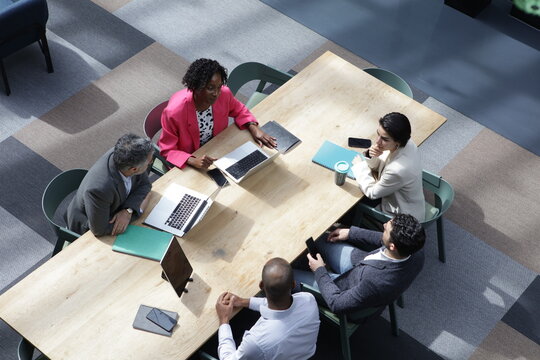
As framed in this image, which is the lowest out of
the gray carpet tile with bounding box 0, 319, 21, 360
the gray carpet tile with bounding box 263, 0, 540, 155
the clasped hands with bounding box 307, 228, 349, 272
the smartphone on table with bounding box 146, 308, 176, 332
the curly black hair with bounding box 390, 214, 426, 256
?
the gray carpet tile with bounding box 0, 319, 21, 360

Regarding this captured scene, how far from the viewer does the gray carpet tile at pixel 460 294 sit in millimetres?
4992

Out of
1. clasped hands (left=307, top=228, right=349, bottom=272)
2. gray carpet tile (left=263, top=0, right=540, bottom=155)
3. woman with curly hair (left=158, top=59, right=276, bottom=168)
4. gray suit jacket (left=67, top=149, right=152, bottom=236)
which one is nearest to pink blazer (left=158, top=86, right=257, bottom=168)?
woman with curly hair (left=158, top=59, right=276, bottom=168)

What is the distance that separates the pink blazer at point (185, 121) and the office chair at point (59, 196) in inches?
23.6

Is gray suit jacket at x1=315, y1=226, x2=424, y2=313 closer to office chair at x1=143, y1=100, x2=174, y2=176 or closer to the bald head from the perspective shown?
the bald head

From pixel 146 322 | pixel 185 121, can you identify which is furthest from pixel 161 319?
pixel 185 121

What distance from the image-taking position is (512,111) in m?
6.64

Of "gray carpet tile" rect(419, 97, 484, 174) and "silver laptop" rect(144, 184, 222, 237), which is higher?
"silver laptop" rect(144, 184, 222, 237)

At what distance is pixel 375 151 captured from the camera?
473cm

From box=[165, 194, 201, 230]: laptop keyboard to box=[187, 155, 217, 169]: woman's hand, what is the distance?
243 millimetres

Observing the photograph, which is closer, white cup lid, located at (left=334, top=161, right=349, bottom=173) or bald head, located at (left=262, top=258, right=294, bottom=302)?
bald head, located at (left=262, top=258, right=294, bottom=302)

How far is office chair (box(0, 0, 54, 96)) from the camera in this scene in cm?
586

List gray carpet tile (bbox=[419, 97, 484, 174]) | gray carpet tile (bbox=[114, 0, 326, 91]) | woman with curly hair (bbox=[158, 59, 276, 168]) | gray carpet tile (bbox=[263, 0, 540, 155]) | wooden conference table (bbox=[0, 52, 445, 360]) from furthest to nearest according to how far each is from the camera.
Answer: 1. gray carpet tile (bbox=[114, 0, 326, 91])
2. gray carpet tile (bbox=[263, 0, 540, 155])
3. gray carpet tile (bbox=[419, 97, 484, 174])
4. woman with curly hair (bbox=[158, 59, 276, 168])
5. wooden conference table (bbox=[0, 52, 445, 360])

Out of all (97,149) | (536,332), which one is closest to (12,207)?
(97,149)

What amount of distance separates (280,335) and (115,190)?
1321mm
